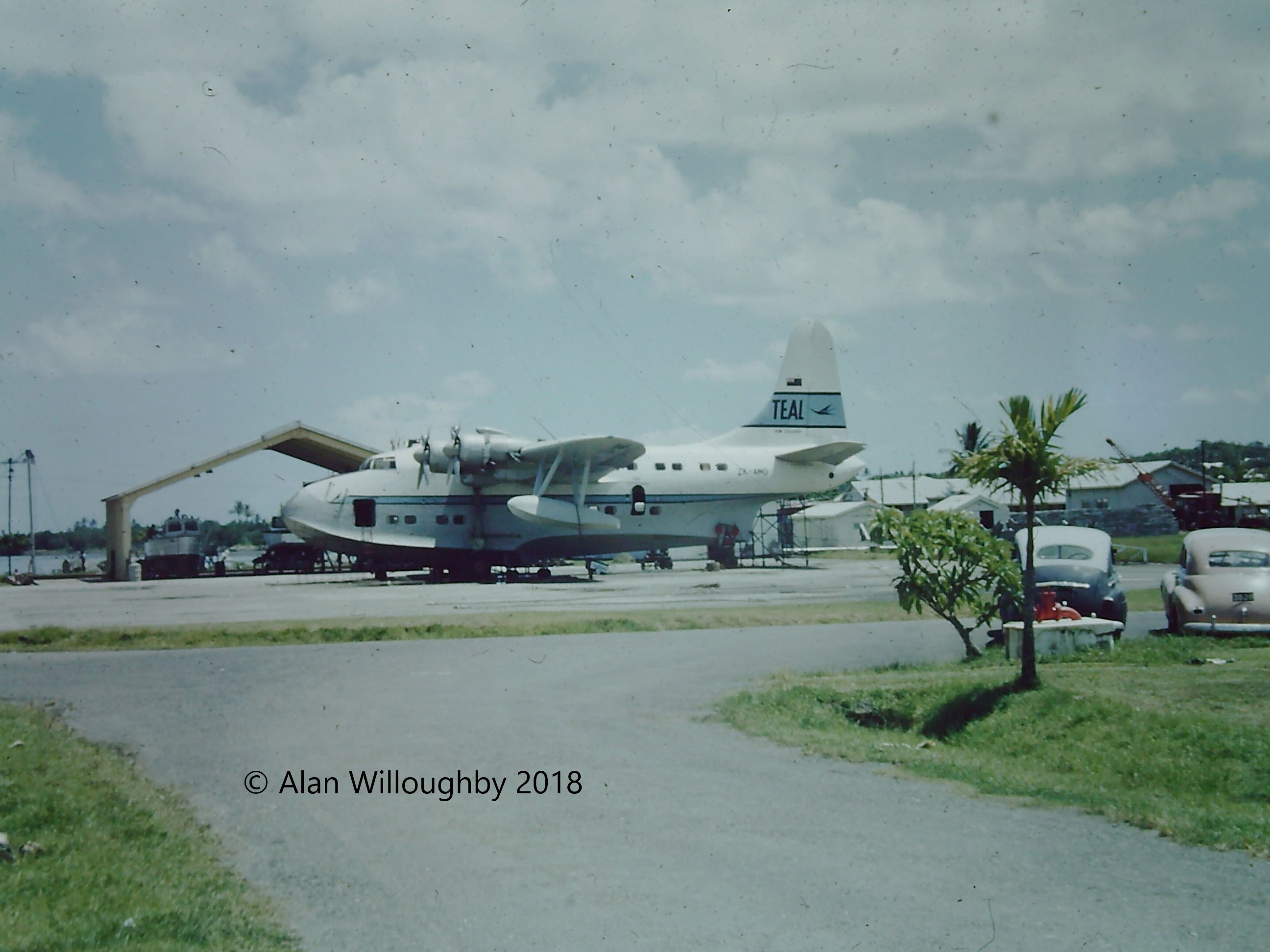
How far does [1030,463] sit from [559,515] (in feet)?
89.9

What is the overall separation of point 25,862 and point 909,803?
5.61 m

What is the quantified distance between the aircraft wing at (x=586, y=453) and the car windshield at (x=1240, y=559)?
23.1 meters

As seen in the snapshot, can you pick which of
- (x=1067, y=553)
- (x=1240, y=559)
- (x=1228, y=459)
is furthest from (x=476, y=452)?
(x=1228, y=459)

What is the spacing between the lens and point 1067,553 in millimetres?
16328

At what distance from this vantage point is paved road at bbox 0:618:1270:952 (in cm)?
488

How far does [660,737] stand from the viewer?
960cm

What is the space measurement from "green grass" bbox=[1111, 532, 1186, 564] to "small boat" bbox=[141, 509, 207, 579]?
39354mm

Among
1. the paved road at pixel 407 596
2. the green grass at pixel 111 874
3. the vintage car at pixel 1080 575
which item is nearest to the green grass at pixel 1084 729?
the vintage car at pixel 1080 575

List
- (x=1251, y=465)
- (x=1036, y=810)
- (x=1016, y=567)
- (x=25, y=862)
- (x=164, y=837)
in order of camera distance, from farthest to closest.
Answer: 1. (x=1251, y=465)
2. (x=1016, y=567)
3. (x=1036, y=810)
4. (x=164, y=837)
5. (x=25, y=862)

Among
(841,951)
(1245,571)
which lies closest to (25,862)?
(841,951)

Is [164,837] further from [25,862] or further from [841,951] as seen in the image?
[841,951]

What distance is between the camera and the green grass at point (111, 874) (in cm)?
487

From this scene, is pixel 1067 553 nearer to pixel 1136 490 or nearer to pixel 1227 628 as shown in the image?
pixel 1227 628

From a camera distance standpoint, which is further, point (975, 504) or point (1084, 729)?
point (975, 504)
